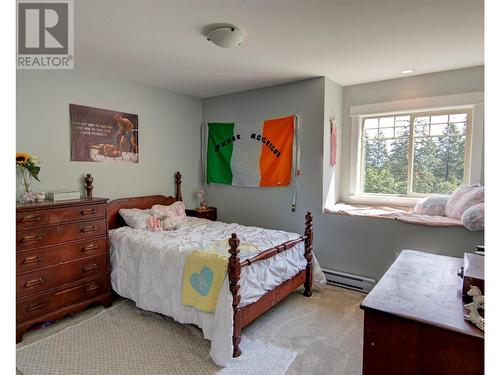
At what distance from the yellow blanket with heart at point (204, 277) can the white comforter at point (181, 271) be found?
0.07 metres

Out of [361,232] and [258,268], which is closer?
[258,268]

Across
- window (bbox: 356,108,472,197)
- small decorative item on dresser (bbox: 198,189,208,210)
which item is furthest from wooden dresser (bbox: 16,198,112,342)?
window (bbox: 356,108,472,197)

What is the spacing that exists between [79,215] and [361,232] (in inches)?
115

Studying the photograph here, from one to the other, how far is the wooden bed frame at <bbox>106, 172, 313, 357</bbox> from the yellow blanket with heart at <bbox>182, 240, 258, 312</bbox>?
0.11 m

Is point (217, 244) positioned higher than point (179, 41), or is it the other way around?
point (179, 41)

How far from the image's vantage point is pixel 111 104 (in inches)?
133

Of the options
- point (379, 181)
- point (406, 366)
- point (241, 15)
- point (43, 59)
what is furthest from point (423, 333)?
point (43, 59)

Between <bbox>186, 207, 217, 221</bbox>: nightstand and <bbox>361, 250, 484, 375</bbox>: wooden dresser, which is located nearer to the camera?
<bbox>361, 250, 484, 375</bbox>: wooden dresser

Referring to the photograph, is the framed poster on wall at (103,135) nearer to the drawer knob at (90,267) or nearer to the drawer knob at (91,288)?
the drawer knob at (90,267)

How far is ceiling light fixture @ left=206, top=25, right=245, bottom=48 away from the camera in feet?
7.08

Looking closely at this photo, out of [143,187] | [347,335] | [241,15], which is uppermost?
[241,15]

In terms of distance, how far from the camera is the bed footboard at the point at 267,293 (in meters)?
2.05

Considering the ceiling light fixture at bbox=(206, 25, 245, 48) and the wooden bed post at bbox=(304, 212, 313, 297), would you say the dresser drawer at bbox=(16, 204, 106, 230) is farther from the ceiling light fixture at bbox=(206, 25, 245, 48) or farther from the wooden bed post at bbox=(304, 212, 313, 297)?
the wooden bed post at bbox=(304, 212, 313, 297)
